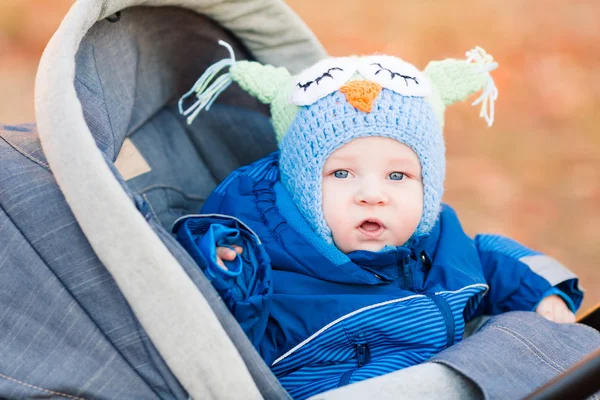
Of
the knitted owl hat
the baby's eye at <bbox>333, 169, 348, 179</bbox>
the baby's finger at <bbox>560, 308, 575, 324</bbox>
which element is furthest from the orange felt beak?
the baby's finger at <bbox>560, 308, 575, 324</bbox>

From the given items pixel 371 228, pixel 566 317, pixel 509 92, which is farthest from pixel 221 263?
pixel 509 92

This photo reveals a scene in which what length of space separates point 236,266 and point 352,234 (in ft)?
0.88

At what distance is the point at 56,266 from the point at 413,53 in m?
3.40

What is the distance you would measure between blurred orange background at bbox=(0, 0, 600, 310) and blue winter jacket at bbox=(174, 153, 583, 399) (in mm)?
1685

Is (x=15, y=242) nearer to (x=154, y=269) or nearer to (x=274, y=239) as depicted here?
(x=154, y=269)

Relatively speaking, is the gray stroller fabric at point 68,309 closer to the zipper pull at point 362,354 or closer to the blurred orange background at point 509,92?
the zipper pull at point 362,354

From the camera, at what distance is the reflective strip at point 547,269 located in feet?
5.08

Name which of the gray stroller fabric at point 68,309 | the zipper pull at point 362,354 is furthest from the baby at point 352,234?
the gray stroller fabric at point 68,309

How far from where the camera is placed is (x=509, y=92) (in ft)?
13.3

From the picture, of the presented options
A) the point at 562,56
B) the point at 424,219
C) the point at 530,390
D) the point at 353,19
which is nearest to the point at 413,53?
the point at 353,19

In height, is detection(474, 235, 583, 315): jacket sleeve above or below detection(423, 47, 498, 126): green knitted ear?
below

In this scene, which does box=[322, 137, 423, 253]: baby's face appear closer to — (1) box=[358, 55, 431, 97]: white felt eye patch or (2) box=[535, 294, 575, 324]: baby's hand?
(1) box=[358, 55, 431, 97]: white felt eye patch

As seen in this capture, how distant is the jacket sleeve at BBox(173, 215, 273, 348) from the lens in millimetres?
1140

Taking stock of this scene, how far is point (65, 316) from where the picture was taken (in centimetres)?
103
